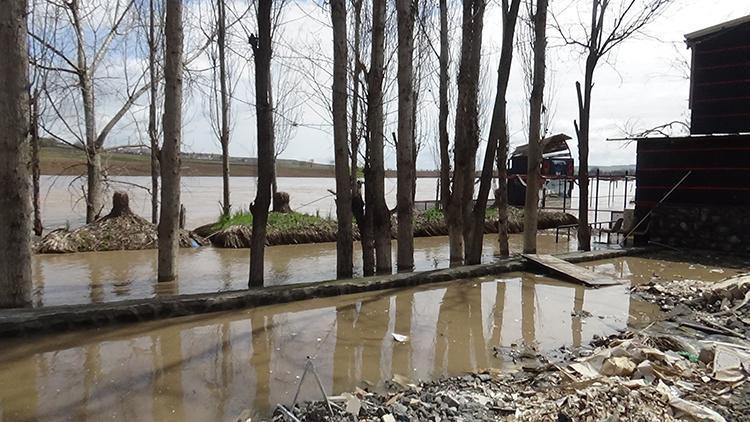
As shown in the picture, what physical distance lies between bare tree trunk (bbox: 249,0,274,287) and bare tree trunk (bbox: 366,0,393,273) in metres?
1.80

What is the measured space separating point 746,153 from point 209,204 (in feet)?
73.2

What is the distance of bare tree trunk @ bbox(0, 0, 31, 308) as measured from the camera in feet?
18.7

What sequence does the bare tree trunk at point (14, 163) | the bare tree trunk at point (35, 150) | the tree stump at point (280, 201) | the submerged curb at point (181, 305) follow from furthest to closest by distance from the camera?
the tree stump at point (280, 201) < the bare tree trunk at point (35, 150) < the bare tree trunk at point (14, 163) < the submerged curb at point (181, 305)

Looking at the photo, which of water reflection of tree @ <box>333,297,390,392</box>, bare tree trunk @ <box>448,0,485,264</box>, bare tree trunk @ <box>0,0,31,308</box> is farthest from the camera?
bare tree trunk @ <box>448,0,485,264</box>

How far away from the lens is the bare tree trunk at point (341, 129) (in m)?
8.12

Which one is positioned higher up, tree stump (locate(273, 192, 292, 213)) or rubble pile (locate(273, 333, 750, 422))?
tree stump (locate(273, 192, 292, 213))

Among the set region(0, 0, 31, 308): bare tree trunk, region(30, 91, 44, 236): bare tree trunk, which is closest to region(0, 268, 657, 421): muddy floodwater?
region(0, 0, 31, 308): bare tree trunk

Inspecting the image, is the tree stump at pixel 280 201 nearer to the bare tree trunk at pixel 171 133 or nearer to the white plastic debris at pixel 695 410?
the bare tree trunk at pixel 171 133

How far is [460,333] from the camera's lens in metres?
5.70

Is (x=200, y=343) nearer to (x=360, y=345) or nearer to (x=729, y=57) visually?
(x=360, y=345)

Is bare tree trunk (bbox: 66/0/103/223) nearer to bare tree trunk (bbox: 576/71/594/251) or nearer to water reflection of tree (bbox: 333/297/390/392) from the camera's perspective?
water reflection of tree (bbox: 333/297/390/392)

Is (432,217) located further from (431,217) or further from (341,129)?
(341,129)

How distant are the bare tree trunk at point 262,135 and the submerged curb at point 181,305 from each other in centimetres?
90

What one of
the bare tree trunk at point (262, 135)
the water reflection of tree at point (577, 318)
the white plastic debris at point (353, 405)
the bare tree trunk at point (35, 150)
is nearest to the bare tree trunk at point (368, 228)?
the bare tree trunk at point (262, 135)
